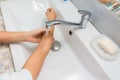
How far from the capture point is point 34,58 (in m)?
0.75

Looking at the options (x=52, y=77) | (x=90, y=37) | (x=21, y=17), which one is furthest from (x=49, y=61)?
(x=21, y=17)

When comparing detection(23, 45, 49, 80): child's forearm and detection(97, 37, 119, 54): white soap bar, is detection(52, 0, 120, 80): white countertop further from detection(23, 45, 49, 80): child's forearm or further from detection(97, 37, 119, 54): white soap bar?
detection(23, 45, 49, 80): child's forearm

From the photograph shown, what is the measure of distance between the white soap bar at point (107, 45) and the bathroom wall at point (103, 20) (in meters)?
0.05

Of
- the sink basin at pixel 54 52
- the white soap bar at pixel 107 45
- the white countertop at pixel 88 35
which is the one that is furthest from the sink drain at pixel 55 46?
the white soap bar at pixel 107 45

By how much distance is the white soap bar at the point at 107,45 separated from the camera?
29.4 inches

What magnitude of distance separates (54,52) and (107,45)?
0.29 m

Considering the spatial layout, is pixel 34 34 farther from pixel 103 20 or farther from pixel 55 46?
pixel 103 20

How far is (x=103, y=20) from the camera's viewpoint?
33.3 inches

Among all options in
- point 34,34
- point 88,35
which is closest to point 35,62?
point 34,34

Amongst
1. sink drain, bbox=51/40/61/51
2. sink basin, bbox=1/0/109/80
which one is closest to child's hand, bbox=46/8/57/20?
sink basin, bbox=1/0/109/80

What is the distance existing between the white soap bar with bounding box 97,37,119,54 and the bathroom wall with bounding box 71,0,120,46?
5 centimetres

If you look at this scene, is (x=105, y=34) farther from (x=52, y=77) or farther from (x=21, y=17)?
(x=21, y=17)

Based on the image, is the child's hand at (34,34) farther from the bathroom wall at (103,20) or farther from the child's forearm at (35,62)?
the bathroom wall at (103,20)

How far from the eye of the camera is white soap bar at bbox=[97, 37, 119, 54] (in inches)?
29.4
